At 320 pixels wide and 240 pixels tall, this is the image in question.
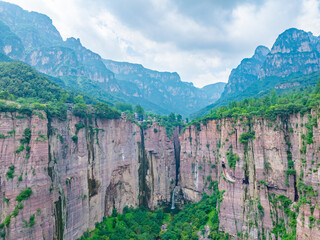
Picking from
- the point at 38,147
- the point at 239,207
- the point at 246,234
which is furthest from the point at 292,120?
the point at 38,147

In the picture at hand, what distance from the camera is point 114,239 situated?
97.9ft

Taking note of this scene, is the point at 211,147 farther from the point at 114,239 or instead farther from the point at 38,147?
the point at 38,147

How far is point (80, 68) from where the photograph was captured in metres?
98.2

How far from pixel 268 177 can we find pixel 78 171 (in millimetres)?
25469

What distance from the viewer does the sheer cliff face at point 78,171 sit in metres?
21.2

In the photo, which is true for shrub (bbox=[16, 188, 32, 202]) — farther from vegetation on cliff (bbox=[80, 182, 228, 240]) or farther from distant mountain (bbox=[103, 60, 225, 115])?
distant mountain (bbox=[103, 60, 225, 115])

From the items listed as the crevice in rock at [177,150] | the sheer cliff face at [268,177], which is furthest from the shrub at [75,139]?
the crevice in rock at [177,150]

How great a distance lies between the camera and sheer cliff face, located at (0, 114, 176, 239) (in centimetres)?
2122

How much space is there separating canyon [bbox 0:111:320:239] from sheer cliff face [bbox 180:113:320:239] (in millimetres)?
109

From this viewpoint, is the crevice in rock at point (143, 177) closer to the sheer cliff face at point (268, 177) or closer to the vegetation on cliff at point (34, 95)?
the vegetation on cliff at point (34, 95)

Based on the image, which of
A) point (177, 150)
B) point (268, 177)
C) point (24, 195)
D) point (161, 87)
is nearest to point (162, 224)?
point (177, 150)

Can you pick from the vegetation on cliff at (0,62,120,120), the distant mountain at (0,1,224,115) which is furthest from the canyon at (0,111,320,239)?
the distant mountain at (0,1,224,115)

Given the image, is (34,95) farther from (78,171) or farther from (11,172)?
(11,172)

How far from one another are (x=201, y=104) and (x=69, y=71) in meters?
116
